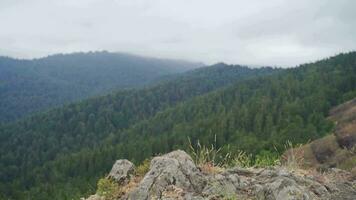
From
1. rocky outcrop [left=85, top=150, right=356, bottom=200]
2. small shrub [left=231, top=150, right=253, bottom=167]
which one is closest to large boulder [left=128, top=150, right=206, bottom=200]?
rocky outcrop [left=85, top=150, right=356, bottom=200]

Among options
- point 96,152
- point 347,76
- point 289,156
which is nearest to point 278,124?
point 347,76

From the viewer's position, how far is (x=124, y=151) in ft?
588

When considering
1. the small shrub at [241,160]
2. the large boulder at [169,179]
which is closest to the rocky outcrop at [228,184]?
the large boulder at [169,179]

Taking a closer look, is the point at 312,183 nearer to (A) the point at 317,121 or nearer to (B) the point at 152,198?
(B) the point at 152,198

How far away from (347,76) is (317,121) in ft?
153

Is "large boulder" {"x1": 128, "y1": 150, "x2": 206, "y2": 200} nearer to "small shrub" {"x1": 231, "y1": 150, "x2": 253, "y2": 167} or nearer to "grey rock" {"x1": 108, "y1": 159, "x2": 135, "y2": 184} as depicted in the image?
"grey rock" {"x1": 108, "y1": 159, "x2": 135, "y2": 184}

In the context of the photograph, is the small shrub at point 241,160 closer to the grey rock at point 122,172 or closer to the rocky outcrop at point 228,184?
the rocky outcrop at point 228,184

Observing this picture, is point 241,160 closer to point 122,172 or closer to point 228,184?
point 228,184

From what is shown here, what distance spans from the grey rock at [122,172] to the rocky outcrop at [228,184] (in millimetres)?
596

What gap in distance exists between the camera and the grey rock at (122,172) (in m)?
11.7

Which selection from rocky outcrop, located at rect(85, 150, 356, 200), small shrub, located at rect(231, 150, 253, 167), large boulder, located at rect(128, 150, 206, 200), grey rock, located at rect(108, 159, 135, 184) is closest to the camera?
rocky outcrop, located at rect(85, 150, 356, 200)

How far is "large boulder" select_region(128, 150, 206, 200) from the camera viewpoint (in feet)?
A: 34.2

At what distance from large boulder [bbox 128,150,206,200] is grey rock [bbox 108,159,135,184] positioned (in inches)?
35.2

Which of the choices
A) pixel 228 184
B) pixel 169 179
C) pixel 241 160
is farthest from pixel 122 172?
Answer: pixel 241 160
